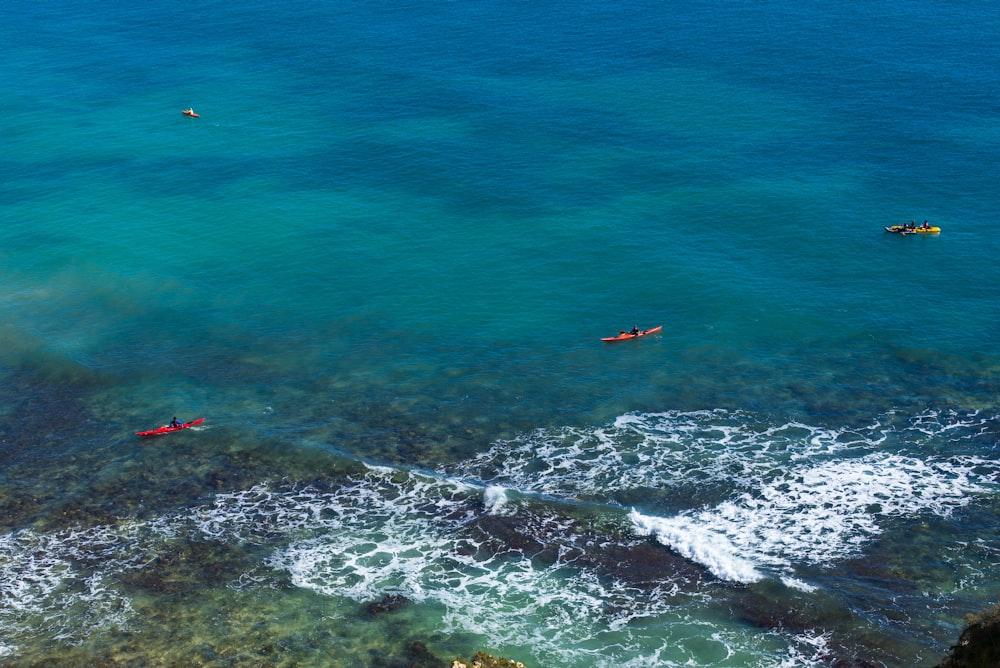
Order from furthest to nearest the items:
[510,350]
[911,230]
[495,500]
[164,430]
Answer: [911,230]
[510,350]
[164,430]
[495,500]

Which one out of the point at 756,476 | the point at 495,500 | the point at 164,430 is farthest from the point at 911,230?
the point at 164,430

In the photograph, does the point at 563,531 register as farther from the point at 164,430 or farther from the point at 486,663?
the point at 164,430

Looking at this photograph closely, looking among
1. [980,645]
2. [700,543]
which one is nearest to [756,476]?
[700,543]

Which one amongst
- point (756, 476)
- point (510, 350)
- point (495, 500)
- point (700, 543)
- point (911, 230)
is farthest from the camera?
point (911, 230)

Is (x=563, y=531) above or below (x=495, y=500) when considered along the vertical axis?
below

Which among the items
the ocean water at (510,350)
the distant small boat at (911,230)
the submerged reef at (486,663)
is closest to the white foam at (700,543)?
the ocean water at (510,350)

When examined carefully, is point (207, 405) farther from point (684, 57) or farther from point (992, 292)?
point (684, 57)

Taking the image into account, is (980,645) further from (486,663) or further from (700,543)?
(700,543)

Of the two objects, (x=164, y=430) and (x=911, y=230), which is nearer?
(x=164, y=430)

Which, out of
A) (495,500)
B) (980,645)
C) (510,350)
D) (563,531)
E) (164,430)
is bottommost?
(563,531)
